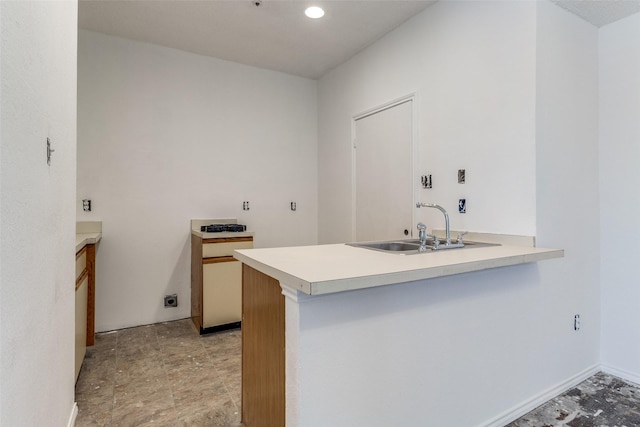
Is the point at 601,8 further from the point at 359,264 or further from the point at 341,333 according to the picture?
the point at 341,333

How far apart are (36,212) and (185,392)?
1481 mm

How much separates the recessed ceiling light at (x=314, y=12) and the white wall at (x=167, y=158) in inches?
49.9

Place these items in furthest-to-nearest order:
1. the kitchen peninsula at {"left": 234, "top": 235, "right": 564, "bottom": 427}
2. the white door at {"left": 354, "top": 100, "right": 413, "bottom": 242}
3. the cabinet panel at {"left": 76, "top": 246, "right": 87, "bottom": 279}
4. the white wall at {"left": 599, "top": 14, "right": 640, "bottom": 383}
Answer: the white door at {"left": 354, "top": 100, "right": 413, "bottom": 242} → the white wall at {"left": 599, "top": 14, "right": 640, "bottom": 383} → the cabinet panel at {"left": 76, "top": 246, "right": 87, "bottom": 279} → the kitchen peninsula at {"left": 234, "top": 235, "right": 564, "bottom": 427}

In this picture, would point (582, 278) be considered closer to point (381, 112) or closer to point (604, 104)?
point (604, 104)

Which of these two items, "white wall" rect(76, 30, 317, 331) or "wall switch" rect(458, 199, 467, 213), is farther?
"white wall" rect(76, 30, 317, 331)

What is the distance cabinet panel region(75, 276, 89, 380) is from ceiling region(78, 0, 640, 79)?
2.16 metres

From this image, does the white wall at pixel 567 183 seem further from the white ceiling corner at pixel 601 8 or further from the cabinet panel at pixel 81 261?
the cabinet panel at pixel 81 261

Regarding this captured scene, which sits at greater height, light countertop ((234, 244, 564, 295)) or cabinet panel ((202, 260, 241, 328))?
light countertop ((234, 244, 564, 295))

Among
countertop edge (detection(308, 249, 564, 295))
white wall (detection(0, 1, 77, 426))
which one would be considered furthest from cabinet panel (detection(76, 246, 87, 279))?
countertop edge (detection(308, 249, 564, 295))

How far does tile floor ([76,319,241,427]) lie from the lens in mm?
1828

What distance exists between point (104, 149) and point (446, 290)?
3176 millimetres

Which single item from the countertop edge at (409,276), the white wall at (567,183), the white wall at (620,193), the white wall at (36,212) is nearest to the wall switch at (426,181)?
the white wall at (567,183)

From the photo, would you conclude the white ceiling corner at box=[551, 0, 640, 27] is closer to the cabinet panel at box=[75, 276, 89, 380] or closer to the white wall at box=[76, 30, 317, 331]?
the white wall at box=[76, 30, 317, 331]

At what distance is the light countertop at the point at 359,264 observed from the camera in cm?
108
